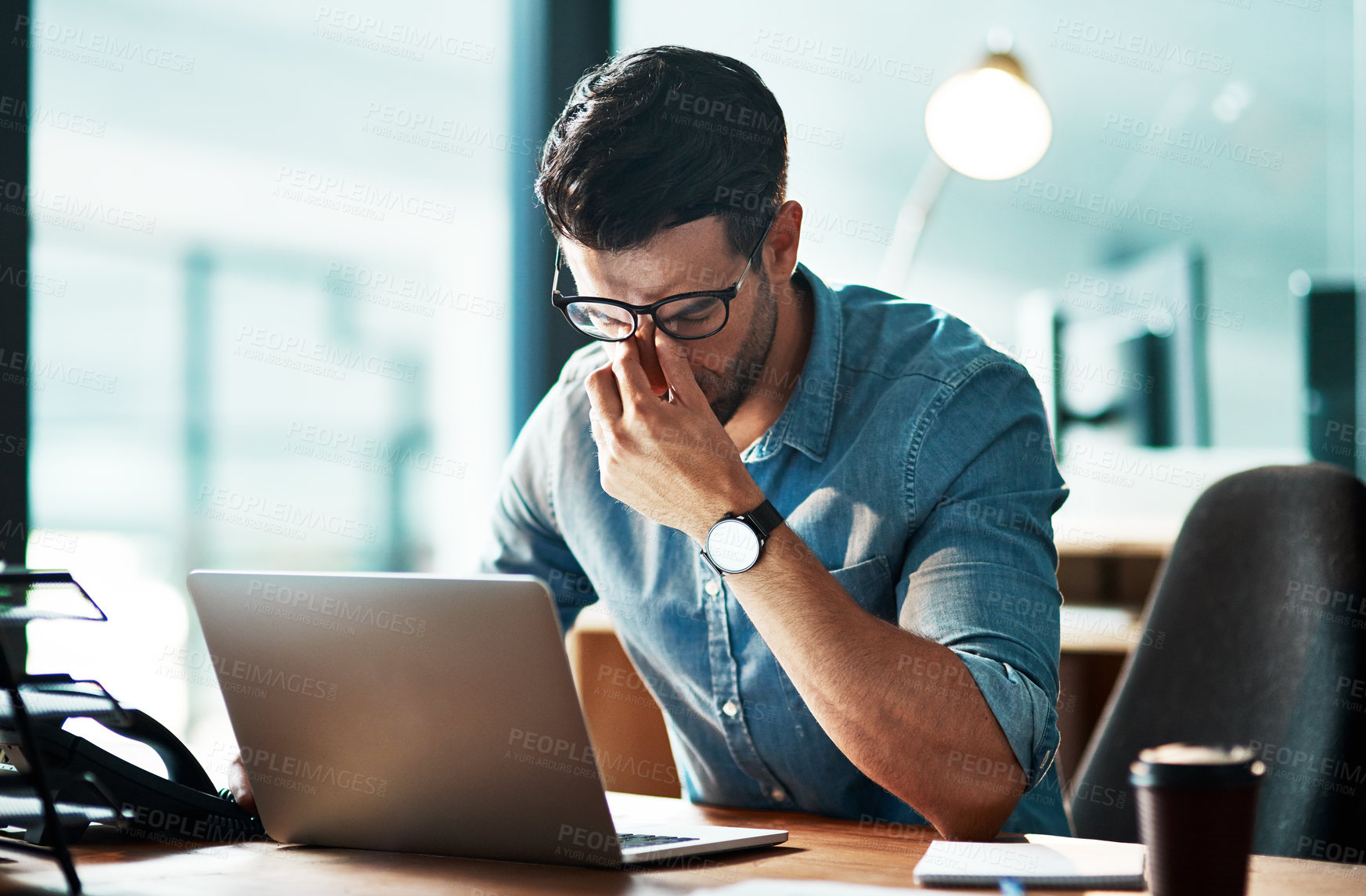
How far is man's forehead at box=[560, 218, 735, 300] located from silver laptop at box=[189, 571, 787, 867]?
47 centimetres

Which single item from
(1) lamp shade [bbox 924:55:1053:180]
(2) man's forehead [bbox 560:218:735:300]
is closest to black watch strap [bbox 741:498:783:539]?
(2) man's forehead [bbox 560:218:735:300]

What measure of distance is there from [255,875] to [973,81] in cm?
251

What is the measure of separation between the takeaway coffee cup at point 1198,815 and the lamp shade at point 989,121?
2.43m

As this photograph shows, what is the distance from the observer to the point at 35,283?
57.8 inches

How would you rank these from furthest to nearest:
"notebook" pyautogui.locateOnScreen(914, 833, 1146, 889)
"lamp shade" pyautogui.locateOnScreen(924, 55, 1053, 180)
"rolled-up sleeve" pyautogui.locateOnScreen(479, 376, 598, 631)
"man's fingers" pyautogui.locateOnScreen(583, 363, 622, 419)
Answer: "lamp shade" pyautogui.locateOnScreen(924, 55, 1053, 180) < "rolled-up sleeve" pyautogui.locateOnScreen(479, 376, 598, 631) < "man's fingers" pyautogui.locateOnScreen(583, 363, 622, 419) < "notebook" pyautogui.locateOnScreen(914, 833, 1146, 889)

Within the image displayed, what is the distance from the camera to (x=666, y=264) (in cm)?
114

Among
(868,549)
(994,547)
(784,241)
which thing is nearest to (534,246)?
(784,241)

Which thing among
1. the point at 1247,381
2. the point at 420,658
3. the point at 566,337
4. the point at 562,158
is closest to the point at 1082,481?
the point at 1247,381

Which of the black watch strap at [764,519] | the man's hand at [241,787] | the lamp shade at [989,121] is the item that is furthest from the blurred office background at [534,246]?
the black watch strap at [764,519]

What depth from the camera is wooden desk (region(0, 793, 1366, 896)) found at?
2.51ft

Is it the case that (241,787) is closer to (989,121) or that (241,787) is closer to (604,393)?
(604,393)

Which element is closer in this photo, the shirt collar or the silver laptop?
the silver laptop

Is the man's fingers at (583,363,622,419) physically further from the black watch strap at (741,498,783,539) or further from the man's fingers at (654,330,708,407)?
the black watch strap at (741,498,783,539)

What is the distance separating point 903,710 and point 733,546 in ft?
0.68
